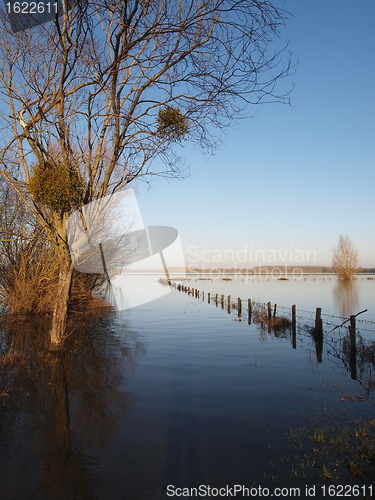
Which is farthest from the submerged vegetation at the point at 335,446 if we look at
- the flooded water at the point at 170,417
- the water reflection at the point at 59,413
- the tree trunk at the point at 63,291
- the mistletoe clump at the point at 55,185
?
the mistletoe clump at the point at 55,185

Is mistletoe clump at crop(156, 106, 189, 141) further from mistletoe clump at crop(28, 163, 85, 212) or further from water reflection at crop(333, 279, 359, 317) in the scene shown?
water reflection at crop(333, 279, 359, 317)

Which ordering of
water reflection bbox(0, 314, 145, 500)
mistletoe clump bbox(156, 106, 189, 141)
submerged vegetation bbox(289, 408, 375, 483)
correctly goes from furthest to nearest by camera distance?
1. mistletoe clump bbox(156, 106, 189, 141)
2. submerged vegetation bbox(289, 408, 375, 483)
3. water reflection bbox(0, 314, 145, 500)

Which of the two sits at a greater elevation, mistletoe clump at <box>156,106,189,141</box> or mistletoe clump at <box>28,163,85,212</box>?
mistletoe clump at <box>156,106,189,141</box>

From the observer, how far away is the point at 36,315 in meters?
17.4

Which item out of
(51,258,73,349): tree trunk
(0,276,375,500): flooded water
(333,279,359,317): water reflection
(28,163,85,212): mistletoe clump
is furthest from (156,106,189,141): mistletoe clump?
(333,279,359,317): water reflection

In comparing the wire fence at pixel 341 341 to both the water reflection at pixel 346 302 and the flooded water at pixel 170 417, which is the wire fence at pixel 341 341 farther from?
the water reflection at pixel 346 302

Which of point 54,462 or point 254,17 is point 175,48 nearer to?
point 254,17

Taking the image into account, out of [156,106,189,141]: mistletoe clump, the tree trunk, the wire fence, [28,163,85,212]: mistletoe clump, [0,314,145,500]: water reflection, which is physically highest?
[156,106,189,141]: mistletoe clump

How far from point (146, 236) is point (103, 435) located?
1812 centimetres

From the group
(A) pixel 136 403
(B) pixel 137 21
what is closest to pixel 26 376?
(A) pixel 136 403

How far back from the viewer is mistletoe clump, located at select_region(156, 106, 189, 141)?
25.5ft

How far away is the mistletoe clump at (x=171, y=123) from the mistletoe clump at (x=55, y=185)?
2.36 m

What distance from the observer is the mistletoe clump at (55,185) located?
795 cm

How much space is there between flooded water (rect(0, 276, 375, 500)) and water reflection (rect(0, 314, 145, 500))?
0.02 metres
